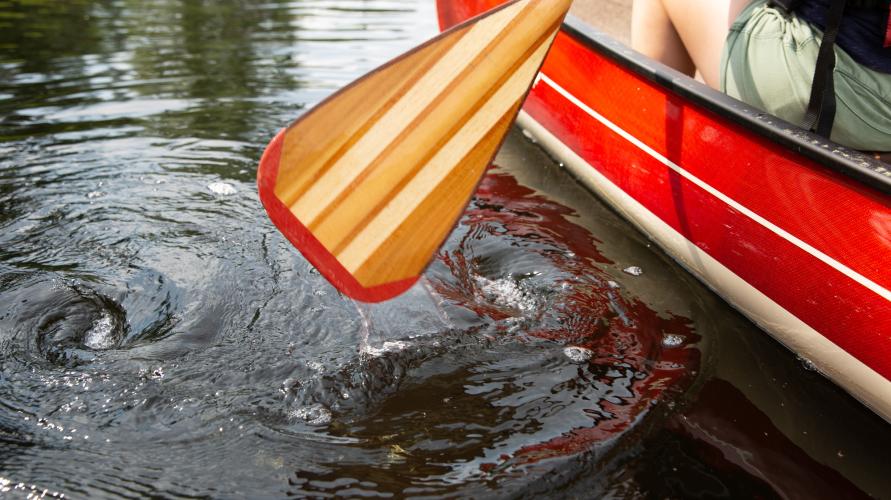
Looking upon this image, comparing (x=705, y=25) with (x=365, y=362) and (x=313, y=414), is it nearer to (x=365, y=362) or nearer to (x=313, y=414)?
(x=365, y=362)

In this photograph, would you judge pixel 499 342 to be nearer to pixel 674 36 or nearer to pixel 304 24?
pixel 674 36

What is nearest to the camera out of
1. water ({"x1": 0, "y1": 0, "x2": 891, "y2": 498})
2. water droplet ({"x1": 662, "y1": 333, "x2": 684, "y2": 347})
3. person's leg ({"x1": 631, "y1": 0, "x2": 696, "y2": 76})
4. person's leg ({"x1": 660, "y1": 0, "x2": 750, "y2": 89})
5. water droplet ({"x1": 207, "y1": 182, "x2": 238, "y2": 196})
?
water ({"x1": 0, "y1": 0, "x2": 891, "y2": 498})

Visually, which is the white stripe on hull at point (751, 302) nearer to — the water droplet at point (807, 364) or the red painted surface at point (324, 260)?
the water droplet at point (807, 364)

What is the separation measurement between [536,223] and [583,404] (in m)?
1.24

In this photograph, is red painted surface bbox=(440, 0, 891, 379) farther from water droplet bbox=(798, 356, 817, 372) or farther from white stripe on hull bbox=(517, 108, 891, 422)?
water droplet bbox=(798, 356, 817, 372)

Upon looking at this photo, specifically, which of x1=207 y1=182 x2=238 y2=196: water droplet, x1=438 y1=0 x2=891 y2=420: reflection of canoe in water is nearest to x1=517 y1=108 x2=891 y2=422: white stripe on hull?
x1=438 y1=0 x2=891 y2=420: reflection of canoe in water

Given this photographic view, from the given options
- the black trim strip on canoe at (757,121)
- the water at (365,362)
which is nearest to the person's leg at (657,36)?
the black trim strip on canoe at (757,121)

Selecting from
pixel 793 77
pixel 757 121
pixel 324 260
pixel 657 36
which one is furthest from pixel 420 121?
pixel 657 36

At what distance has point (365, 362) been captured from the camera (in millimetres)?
2271

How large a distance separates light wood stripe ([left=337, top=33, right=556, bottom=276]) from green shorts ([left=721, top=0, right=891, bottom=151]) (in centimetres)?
57

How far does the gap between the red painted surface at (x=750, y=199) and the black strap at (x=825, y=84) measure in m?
0.12

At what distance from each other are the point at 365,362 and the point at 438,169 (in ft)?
1.91

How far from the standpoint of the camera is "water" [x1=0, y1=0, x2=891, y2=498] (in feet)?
6.19

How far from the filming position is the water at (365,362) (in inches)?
74.2
